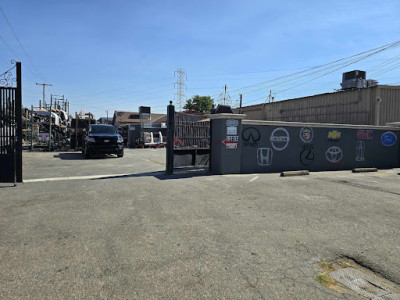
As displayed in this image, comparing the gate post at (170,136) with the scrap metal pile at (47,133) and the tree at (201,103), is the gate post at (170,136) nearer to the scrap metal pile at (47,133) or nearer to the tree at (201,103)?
the scrap metal pile at (47,133)

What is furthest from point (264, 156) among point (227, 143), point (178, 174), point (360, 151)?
point (360, 151)

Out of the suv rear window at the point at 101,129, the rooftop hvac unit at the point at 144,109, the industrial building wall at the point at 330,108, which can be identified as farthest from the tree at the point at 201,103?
the suv rear window at the point at 101,129

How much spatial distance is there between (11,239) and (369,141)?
50.0 ft

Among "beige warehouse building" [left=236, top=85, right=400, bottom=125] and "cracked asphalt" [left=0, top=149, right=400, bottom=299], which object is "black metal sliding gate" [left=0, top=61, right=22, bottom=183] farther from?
"beige warehouse building" [left=236, top=85, right=400, bottom=125]

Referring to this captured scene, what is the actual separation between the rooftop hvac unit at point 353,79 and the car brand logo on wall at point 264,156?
49.4 ft

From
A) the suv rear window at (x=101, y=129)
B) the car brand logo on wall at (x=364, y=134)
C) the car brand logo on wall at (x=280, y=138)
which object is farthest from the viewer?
the suv rear window at (x=101, y=129)

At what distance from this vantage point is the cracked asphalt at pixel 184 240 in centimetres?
280

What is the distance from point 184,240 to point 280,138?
8.50m

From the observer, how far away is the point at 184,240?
13.1ft

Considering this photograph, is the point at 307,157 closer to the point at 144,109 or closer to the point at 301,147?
Answer: the point at 301,147

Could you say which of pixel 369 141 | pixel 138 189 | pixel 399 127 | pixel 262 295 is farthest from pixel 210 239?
pixel 399 127

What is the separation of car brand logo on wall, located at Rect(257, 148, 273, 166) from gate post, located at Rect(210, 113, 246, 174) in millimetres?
1017

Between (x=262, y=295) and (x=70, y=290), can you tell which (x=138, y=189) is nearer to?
(x=70, y=290)

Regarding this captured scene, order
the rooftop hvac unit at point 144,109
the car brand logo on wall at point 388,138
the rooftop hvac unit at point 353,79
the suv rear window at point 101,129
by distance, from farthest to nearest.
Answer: the rooftop hvac unit at point 144,109, the rooftop hvac unit at point 353,79, the suv rear window at point 101,129, the car brand logo on wall at point 388,138
